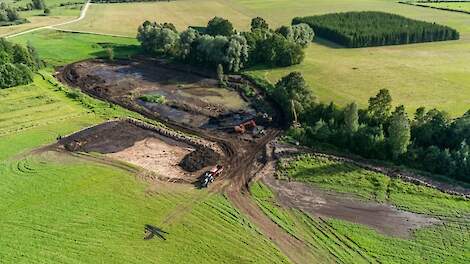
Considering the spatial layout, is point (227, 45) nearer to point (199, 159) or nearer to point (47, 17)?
point (199, 159)

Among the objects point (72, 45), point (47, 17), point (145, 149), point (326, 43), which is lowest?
point (145, 149)

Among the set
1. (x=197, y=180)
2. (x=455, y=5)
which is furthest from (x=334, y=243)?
(x=455, y=5)

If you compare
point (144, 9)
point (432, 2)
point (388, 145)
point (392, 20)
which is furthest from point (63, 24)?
point (432, 2)

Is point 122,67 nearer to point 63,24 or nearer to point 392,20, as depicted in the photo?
point 63,24

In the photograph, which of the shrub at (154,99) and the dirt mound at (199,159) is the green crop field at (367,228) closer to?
the dirt mound at (199,159)

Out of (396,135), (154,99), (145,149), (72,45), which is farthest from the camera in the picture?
(72,45)

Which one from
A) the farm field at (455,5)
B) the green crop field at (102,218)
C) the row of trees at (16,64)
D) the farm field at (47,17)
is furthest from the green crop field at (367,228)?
the farm field at (455,5)
